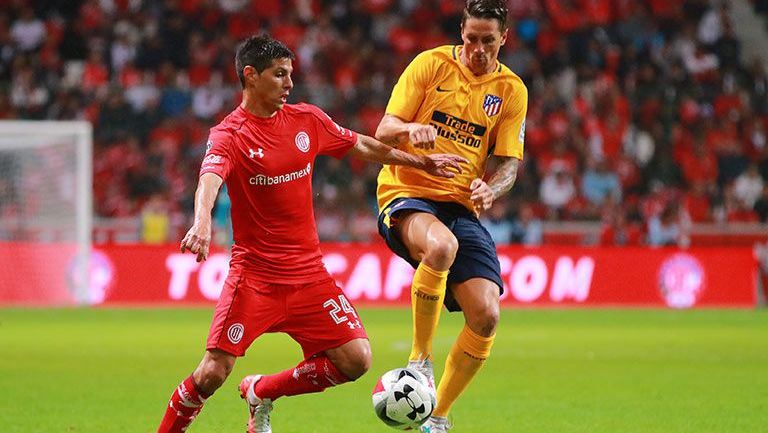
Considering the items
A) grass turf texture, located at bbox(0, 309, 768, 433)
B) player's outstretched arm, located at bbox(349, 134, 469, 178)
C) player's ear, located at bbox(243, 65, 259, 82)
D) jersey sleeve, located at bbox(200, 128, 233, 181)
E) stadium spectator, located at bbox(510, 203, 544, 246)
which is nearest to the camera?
→ jersey sleeve, located at bbox(200, 128, 233, 181)

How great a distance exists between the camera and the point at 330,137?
7008 millimetres

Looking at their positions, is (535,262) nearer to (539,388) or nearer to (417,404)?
(539,388)

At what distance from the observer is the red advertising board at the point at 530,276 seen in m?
20.0

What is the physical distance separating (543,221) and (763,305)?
12.1 feet

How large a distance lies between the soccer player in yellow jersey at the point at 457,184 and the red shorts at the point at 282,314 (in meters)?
0.64

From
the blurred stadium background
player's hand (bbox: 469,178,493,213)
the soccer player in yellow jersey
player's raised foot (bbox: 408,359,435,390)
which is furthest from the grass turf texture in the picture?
player's hand (bbox: 469,178,493,213)

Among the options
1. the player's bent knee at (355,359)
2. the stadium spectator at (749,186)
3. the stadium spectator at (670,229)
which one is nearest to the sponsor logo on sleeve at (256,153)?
the player's bent knee at (355,359)

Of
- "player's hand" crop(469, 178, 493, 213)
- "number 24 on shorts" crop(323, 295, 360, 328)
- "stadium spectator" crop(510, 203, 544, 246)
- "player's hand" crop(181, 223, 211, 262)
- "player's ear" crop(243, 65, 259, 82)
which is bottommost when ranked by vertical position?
"stadium spectator" crop(510, 203, 544, 246)

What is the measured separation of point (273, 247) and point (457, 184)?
1.37 m

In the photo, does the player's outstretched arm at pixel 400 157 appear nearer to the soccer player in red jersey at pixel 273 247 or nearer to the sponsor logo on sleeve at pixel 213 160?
the soccer player in red jersey at pixel 273 247

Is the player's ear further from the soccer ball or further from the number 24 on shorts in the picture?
the soccer ball

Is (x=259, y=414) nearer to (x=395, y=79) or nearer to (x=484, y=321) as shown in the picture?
(x=484, y=321)

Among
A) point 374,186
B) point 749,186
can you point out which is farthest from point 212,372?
point 749,186

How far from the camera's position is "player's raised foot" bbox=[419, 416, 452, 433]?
7293mm
